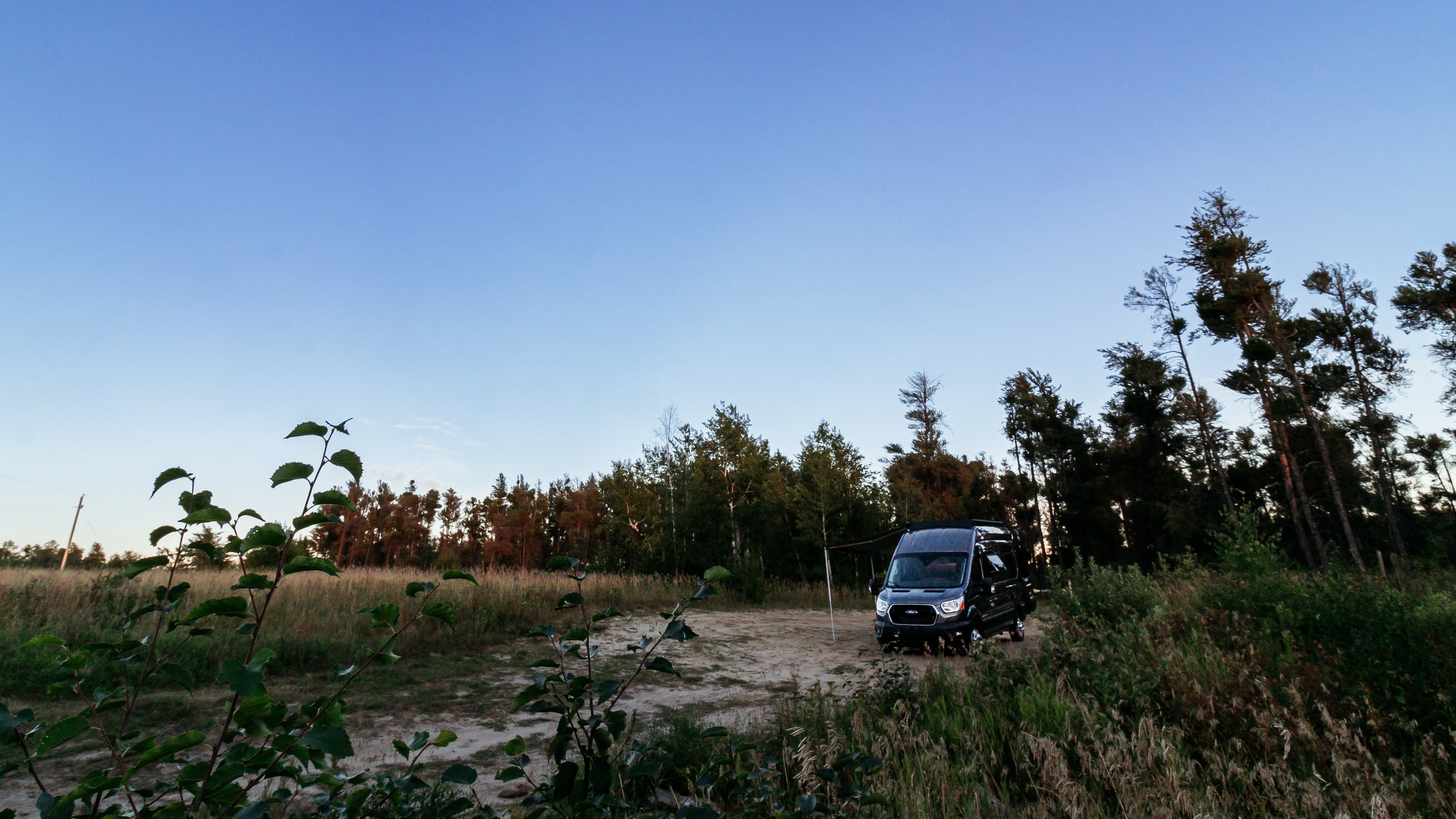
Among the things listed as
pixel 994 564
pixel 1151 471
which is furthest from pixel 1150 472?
pixel 994 564

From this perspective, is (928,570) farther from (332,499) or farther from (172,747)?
(172,747)

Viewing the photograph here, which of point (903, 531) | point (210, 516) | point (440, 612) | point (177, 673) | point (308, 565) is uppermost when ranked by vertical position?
point (903, 531)

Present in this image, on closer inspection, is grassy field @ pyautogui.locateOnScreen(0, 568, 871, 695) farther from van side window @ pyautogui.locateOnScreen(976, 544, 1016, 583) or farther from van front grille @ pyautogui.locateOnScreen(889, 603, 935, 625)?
van side window @ pyautogui.locateOnScreen(976, 544, 1016, 583)

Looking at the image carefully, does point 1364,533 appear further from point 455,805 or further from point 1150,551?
point 455,805

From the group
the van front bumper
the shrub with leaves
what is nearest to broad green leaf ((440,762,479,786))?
the shrub with leaves

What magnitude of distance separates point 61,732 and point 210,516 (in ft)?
1.35

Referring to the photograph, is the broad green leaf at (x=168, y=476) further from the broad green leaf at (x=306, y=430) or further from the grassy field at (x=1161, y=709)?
the grassy field at (x=1161, y=709)

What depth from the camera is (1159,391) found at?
33250 mm

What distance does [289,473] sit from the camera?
1.35 metres

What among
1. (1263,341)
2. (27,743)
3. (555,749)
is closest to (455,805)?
(555,749)

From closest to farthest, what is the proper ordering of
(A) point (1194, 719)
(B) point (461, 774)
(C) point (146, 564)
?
(C) point (146, 564), (B) point (461, 774), (A) point (1194, 719)

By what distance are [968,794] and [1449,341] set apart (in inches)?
1374

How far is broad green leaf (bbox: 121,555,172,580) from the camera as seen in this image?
1355 mm

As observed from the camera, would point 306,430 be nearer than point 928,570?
Yes
